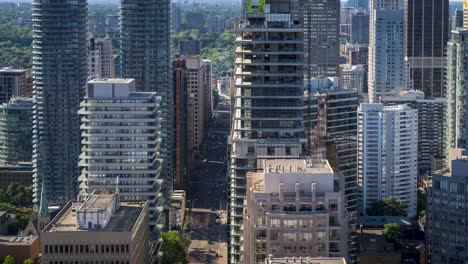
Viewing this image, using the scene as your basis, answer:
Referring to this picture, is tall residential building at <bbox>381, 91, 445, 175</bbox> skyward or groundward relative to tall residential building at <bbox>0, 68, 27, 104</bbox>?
groundward

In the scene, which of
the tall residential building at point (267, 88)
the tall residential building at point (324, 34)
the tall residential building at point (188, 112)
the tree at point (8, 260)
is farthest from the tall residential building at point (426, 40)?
the tall residential building at point (267, 88)

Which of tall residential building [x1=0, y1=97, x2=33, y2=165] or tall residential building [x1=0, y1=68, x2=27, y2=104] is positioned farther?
tall residential building [x1=0, y1=68, x2=27, y2=104]

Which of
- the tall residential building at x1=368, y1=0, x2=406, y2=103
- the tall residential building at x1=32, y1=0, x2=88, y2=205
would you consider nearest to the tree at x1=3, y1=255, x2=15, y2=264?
the tall residential building at x1=32, y1=0, x2=88, y2=205

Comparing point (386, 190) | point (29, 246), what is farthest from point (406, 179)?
point (29, 246)

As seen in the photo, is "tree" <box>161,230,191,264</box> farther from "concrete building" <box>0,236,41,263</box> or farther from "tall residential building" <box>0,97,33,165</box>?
"tall residential building" <box>0,97,33,165</box>

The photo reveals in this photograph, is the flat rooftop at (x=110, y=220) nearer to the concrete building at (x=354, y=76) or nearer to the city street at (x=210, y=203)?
the city street at (x=210, y=203)

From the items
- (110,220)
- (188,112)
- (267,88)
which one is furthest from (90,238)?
(188,112)
